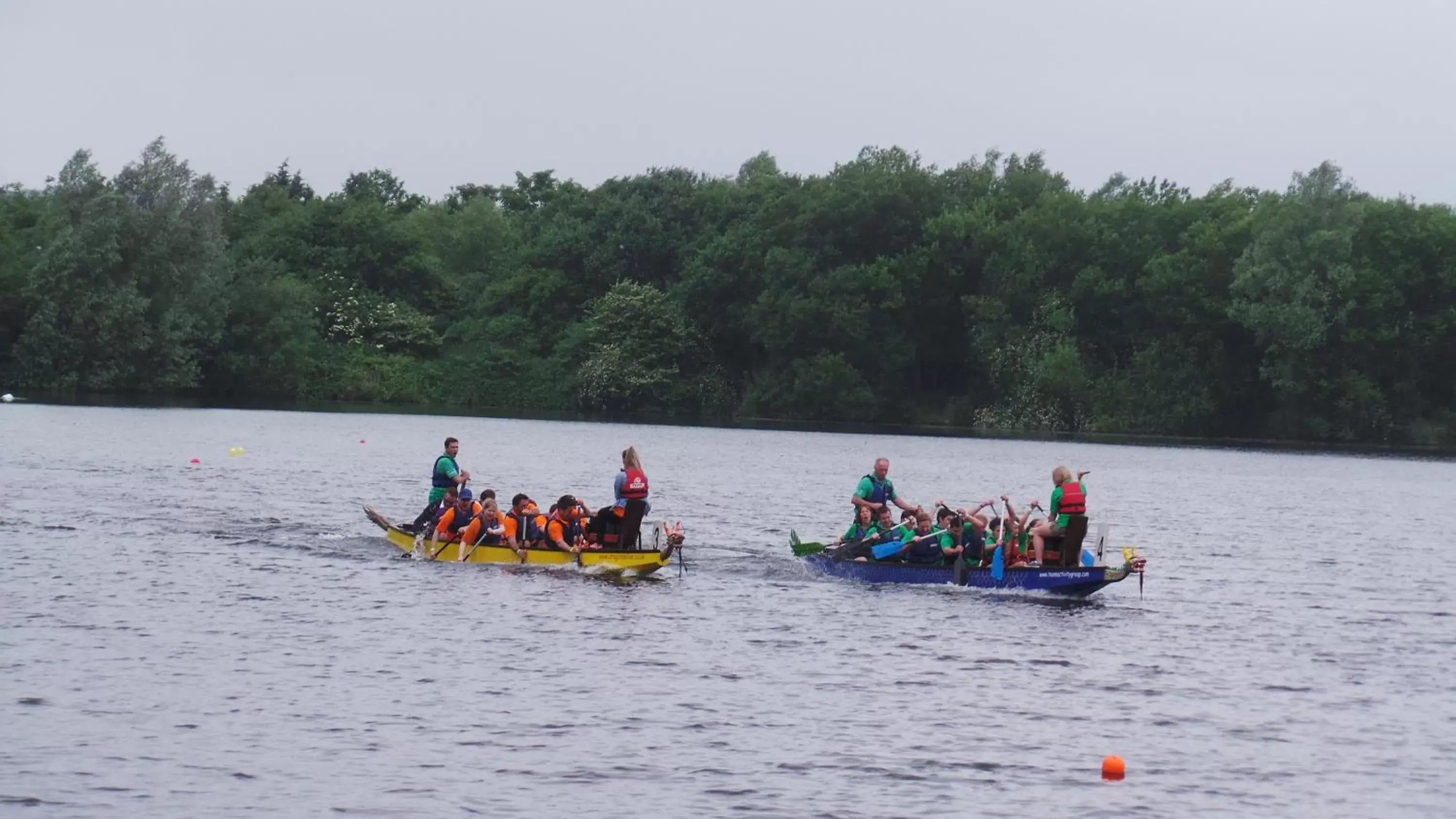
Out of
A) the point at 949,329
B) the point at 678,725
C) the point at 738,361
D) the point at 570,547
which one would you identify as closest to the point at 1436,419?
the point at 949,329

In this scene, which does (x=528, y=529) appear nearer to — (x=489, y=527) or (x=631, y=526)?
(x=489, y=527)

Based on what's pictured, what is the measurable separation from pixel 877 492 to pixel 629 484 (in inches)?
208

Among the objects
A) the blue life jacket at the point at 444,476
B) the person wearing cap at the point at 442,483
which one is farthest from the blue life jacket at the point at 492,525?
the blue life jacket at the point at 444,476

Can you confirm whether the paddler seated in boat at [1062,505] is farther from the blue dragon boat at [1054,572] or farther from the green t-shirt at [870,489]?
the green t-shirt at [870,489]

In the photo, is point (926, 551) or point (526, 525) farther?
point (526, 525)

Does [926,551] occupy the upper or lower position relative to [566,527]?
lower

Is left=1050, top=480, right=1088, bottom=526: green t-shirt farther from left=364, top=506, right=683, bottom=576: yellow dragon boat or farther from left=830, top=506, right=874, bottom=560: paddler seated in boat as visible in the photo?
left=364, top=506, right=683, bottom=576: yellow dragon boat

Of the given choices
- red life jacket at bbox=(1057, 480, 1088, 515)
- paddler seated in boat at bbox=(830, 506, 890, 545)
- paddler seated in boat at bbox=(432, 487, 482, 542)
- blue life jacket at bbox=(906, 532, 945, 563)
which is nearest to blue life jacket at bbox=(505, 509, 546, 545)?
paddler seated in boat at bbox=(432, 487, 482, 542)

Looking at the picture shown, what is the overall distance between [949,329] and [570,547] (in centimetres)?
7825

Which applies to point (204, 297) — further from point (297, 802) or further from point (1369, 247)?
point (297, 802)

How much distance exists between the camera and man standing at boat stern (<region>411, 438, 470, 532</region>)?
34.1 meters

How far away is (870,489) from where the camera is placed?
34.6 meters

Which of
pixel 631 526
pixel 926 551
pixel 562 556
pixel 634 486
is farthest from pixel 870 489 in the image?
pixel 562 556

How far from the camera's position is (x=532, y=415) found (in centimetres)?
10625
